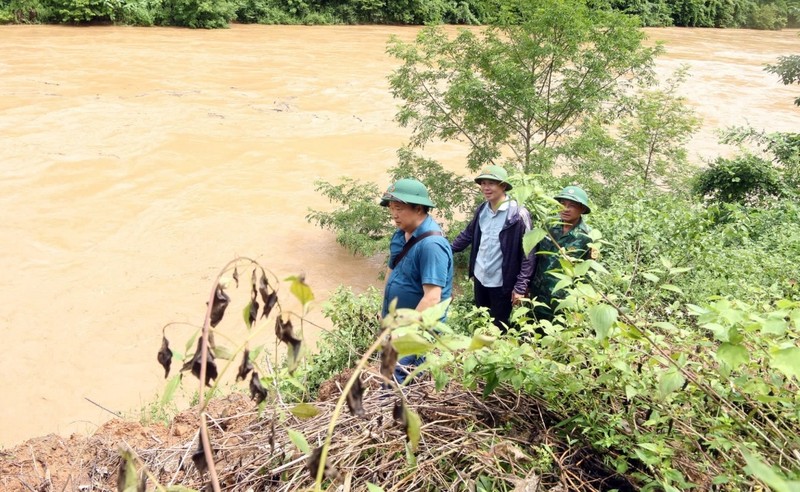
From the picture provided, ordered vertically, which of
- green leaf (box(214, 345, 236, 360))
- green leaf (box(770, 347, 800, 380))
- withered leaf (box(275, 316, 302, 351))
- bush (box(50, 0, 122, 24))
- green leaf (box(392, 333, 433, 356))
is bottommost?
green leaf (box(770, 347, 800, 380))

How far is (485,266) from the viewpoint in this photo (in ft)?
13.8

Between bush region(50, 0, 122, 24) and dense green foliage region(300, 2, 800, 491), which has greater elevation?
bush region(50, 0, 122, 24)

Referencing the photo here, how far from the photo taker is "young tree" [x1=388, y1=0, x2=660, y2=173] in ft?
24.9

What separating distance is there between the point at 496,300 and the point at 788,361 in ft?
9.20

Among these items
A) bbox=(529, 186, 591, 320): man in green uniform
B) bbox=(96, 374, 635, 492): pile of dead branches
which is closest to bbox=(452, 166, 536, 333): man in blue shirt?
bbox=(529, 186, 591, 320): man in green uniform

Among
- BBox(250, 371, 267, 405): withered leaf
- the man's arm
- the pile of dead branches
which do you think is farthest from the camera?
the man's arm

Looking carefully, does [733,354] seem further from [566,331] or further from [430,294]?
[430,294]

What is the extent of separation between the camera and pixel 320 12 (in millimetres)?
28562

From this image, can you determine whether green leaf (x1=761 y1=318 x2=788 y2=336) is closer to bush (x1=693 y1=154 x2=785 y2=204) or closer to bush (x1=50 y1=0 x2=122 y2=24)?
bush (x1=693 y1=154 x2=785 y2=204)

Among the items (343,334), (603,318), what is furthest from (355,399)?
(343,334)

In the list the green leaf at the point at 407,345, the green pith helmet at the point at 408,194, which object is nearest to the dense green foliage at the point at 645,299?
the green leaf at the point at 407,345

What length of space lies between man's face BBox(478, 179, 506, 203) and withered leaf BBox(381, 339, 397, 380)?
280 cm

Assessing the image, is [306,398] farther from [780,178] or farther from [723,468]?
[780,178]

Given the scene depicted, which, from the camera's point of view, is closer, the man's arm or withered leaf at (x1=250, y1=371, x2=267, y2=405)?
withered leaf at (x1=250, y1=371, x2=267, y2=405)
